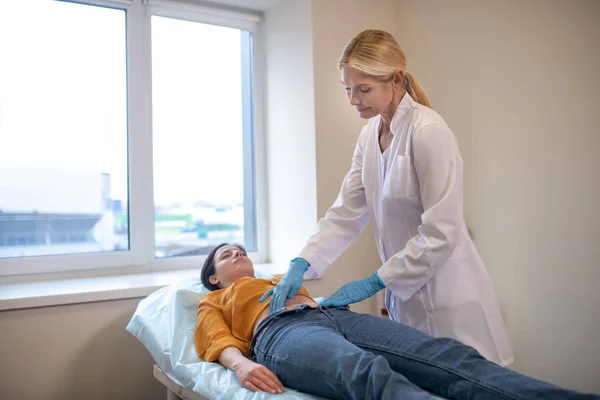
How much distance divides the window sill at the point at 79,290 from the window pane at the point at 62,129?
178 millimetres

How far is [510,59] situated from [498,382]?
1.30m

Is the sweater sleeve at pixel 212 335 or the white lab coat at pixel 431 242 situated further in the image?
the sweater sleeve at pixel 212 335

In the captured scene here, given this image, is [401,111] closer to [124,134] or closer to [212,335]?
[212,335]

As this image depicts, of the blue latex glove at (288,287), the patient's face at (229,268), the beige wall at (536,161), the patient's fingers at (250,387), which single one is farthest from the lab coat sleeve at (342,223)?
the beige wall at (536,161)

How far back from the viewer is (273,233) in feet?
8.42

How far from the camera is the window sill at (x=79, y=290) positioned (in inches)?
68.7

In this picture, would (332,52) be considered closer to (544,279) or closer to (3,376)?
(544,279)

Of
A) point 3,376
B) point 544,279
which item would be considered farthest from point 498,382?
point 3,376

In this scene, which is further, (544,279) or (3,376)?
(544,279)

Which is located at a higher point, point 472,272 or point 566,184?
point 566,184

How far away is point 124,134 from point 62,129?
0.81 feet

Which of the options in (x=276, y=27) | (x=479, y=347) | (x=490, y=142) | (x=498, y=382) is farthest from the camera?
(x=276, y=27)

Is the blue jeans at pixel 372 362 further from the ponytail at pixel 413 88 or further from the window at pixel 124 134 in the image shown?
the window at pixel 124 134

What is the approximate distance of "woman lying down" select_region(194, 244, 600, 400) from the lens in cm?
108
